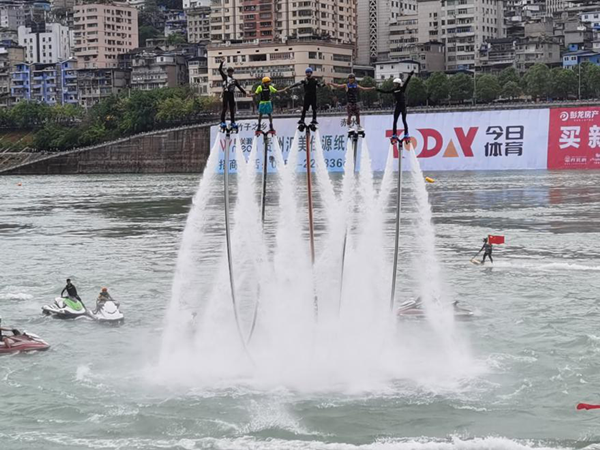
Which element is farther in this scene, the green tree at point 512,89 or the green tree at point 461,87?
the green tree at point 461,87

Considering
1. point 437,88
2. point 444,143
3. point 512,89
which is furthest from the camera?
point 437,88

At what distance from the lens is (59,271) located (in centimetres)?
6000

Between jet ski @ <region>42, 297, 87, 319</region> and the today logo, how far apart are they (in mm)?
104134

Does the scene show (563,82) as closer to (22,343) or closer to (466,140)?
(466,140)

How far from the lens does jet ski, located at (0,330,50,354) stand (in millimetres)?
38906

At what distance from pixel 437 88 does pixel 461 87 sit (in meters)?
4.87

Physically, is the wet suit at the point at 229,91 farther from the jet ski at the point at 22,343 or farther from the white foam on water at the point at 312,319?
the jet ski at the point at 22,343

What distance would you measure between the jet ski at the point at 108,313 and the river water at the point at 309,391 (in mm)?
547

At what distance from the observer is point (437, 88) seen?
183875 mm

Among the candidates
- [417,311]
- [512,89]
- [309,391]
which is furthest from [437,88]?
[309,391]

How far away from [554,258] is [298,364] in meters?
30.9

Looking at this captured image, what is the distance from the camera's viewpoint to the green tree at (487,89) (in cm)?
18200

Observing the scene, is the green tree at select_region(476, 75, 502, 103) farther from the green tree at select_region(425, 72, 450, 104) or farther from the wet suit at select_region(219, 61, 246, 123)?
the wet suit at select_region(219, 61, 246, 123)

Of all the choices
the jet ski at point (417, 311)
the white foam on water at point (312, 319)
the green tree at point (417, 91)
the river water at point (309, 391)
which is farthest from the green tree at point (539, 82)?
the white foam on water at point (312, 319)
